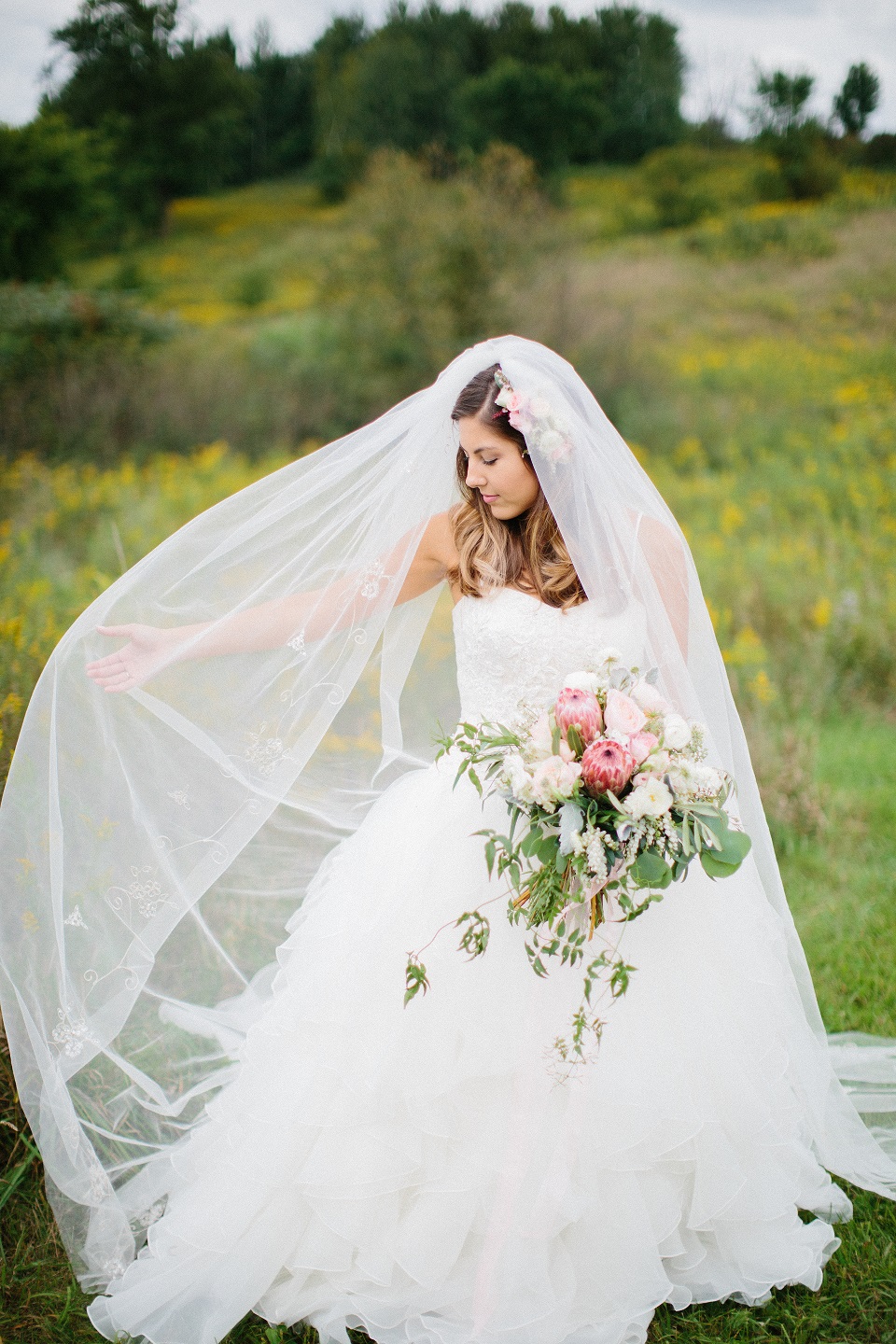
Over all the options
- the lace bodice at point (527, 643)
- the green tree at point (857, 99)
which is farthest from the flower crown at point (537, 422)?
the green tree at point (857, 99)

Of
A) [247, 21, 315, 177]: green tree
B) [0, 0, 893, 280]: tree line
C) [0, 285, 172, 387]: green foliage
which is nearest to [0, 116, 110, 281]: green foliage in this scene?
[0, 0, 893, 280]: tree line

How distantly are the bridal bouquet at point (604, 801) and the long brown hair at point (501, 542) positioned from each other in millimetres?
552

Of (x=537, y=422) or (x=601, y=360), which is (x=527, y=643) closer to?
(x=537, y=422)

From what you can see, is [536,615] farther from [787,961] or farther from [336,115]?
[336,115]

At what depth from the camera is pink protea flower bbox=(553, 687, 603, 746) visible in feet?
6.34

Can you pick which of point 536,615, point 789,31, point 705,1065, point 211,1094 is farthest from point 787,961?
point 789,31

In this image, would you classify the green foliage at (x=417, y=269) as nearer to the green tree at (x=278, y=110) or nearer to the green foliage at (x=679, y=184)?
the green tree at (x=278, y=110)

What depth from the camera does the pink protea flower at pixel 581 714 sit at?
193 centimetres

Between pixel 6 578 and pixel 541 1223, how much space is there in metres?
4.61

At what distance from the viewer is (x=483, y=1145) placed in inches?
90.5

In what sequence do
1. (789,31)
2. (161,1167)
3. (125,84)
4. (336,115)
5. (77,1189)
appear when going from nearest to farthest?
(77,1189)
(161,1167)
(789,31)
(125,84)
(336,115)

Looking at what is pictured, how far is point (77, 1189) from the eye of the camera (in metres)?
2.49

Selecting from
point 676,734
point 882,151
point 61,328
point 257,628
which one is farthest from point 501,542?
point 882,151

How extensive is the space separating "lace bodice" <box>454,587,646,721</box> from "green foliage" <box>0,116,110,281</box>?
7626mm
